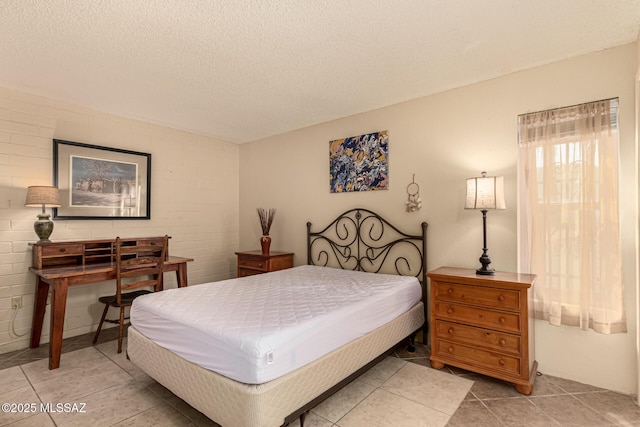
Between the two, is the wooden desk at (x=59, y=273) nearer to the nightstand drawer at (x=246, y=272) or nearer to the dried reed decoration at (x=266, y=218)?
the nightstand drawer at (x=246, y=272)

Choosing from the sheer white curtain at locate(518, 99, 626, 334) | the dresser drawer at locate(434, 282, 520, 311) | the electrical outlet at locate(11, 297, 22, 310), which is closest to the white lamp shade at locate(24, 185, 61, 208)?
the electrical outlet at locate(11, 297, 22, 310)

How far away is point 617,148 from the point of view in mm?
2266

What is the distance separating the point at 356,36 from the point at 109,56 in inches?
72.3

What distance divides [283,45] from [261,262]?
101 inches

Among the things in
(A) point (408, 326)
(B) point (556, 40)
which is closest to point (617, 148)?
(B) point (556, 40)

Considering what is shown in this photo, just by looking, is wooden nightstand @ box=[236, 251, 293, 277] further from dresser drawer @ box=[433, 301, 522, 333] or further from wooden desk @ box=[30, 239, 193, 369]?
dresser drawer @ box=[433, 301, 522, 333]

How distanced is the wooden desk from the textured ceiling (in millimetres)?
1517

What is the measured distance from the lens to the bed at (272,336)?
62.6 inches

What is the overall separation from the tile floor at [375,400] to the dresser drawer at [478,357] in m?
0.14

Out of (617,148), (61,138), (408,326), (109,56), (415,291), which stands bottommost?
(408,326)

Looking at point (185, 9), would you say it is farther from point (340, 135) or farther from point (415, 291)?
point (415, 291)

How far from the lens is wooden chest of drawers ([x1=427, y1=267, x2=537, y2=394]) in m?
2.23

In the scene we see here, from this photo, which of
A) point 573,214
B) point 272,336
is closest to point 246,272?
point 272,336

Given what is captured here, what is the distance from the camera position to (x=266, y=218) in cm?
457
